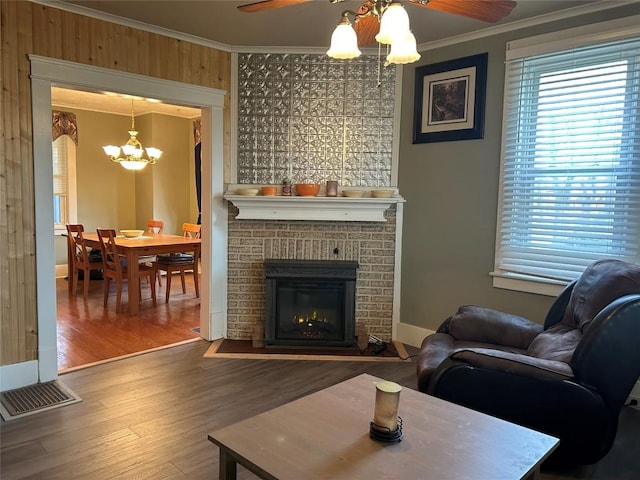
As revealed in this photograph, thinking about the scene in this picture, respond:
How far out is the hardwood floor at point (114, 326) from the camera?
12.6 ft

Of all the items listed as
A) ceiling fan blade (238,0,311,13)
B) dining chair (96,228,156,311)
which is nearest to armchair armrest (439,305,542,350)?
ceiling fan blade (238,0,311,13)

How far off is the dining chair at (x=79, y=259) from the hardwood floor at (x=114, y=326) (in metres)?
0.17

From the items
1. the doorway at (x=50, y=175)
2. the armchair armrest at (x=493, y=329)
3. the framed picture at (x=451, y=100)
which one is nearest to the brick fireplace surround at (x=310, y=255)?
the doorway at (x=50, y=175)

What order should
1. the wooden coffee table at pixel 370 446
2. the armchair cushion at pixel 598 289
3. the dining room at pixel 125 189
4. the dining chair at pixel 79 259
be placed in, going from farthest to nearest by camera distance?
the dining chair at pixel 79 259 → the dining room at pixel 125 189 → the armchair cushion at pixel 598 289 → the wooden coffee table at pixel 370 446

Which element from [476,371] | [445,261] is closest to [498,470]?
[476,371]

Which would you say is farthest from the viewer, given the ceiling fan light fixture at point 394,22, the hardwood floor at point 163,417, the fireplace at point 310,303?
the fireplace at point 310,303

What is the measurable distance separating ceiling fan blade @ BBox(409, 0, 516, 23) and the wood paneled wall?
2.46 m

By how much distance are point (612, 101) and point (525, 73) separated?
0.62 meters

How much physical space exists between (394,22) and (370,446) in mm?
1510

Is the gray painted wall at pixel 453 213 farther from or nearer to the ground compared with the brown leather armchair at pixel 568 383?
farther from the ground

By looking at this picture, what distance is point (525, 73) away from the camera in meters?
3.42

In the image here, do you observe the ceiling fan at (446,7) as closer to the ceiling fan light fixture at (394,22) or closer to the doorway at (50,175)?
the ceiling fan light fixture at (394,22)

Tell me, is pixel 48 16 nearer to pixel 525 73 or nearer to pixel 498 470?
→ pixel 525 73

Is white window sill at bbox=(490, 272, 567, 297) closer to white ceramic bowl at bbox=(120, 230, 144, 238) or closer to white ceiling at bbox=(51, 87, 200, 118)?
white ceramic bowl at bbox=(120, 230, 144, 238)
